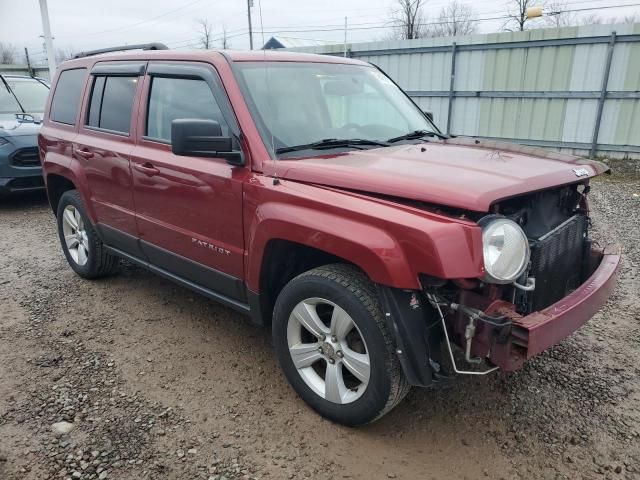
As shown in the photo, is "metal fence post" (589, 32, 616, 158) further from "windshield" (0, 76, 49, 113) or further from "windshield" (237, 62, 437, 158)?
"windshield" (0, 76, 49, 113)

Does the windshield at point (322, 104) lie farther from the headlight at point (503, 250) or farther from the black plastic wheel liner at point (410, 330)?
the headlight at point (503, 250)

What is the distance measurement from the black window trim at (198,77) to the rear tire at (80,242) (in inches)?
55.5

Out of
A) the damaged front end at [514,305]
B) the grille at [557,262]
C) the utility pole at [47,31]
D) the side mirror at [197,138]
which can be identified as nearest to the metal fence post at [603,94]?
the grille at [557,262]

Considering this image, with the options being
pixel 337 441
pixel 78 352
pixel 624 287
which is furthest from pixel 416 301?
pixel 624 287

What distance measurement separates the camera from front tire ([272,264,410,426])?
7.75ft

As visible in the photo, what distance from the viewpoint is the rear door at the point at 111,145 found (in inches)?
146

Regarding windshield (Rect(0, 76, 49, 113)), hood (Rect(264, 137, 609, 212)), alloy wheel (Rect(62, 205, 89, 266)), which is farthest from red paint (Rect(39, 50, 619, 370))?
windshield (Rect(0, 76, 49, 113))

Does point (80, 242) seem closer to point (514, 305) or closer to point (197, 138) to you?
point (197, 138)

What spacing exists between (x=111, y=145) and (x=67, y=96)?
3.98 feet

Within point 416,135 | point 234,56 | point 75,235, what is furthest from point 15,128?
point 416,135

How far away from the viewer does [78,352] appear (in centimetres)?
346

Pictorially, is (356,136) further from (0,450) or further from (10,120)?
(10,120)

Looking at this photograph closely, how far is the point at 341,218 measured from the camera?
7.76 ft

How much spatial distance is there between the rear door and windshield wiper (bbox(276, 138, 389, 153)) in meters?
1.41
